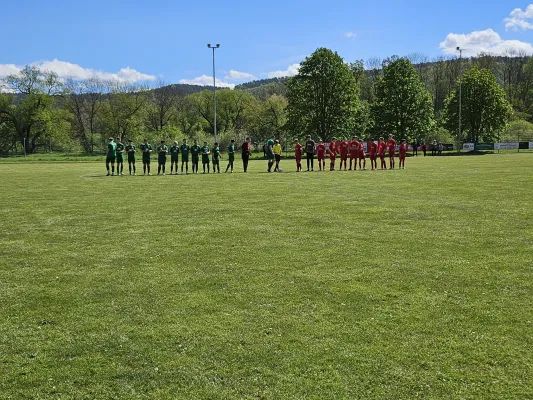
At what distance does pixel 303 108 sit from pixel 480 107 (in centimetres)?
2523

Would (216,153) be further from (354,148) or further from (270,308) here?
(270,308)

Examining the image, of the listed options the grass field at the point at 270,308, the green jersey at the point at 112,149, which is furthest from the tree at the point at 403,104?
the grass field at the point at 270,308

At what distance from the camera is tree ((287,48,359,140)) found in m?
61.7

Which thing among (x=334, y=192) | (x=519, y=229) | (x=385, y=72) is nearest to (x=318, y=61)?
(x=385, y=72)

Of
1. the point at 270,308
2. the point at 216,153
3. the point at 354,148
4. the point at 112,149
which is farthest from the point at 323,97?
the point at 270,308

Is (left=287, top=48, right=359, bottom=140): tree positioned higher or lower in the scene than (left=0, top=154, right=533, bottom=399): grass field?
higher

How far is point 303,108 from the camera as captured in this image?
62.3m

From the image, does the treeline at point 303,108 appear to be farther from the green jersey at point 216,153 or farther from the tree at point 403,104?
the green jersey at point 216,153

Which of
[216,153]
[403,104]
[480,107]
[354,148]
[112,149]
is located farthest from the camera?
[480,107]

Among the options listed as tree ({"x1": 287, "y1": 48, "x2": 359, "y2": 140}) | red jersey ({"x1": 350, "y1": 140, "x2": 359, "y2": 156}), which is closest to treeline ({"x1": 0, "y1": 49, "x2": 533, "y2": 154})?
tree ({"x1": 287, "y1": 48, "x2": 359, "y2": 140})

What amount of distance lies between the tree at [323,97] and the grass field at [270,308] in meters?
52.5

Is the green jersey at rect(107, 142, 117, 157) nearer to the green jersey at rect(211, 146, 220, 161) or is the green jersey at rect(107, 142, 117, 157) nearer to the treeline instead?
the green jersey at rect(211, 146, 220, 161)

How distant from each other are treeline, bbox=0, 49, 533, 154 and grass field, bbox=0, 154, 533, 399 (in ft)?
175

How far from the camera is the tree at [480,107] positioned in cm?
6619
